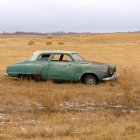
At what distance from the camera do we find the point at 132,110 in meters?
12.3

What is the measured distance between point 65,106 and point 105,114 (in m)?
1.43

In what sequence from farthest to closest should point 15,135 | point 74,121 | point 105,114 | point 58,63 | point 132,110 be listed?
point 58,63 → point 132,110 → point 105,114 → point 74,121 → point 15,135

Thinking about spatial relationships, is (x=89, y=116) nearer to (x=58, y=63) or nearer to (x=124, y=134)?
(x=124, y=134)

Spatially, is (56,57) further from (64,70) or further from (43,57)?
(64,70)

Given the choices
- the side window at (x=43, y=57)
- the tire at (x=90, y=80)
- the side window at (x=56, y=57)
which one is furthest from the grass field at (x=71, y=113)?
the side window at (x=56, y=57)

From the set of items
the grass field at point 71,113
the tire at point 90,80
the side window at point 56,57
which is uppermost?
the side window at point 56,57

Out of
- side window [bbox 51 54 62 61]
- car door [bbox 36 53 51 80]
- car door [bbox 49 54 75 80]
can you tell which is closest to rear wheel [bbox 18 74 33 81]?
car door [bbox 36 53 51 80]

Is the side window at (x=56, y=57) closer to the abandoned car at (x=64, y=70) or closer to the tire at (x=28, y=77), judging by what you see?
the abandoned car at (x=64, y=70)

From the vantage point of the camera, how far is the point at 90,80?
18.0 metres

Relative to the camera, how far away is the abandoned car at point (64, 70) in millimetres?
17938

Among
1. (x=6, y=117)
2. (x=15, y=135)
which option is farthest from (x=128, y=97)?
(x=15, y=135)

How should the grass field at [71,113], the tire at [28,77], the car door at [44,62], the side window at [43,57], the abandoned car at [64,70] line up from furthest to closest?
the side window at [43,57]
the tire at [28,77]
the car door at [44,62]
the abandoned car at [64,70]
the grass field at [71,113]

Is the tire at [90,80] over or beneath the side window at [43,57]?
beneath

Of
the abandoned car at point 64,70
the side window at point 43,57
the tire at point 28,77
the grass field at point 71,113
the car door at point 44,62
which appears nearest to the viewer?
the grass field at point 71,113
